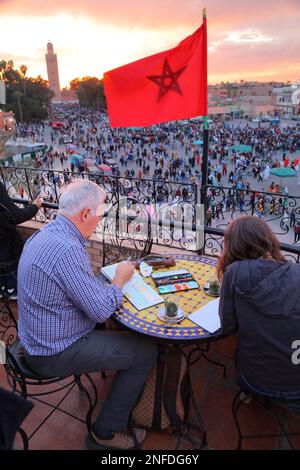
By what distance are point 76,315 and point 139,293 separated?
498mm

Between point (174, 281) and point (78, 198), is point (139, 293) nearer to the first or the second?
point (174, 281)

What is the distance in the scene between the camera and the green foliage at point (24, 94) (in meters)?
44.5

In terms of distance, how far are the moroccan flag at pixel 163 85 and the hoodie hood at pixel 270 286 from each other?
1755 millimetres

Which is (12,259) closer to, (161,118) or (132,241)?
(132,241)

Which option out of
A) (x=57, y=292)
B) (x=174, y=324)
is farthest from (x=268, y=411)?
(x=57, y=292)

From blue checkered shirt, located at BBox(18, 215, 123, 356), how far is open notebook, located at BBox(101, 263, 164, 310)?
0.83 feet

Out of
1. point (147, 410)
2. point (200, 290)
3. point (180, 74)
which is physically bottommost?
point (147, 410)

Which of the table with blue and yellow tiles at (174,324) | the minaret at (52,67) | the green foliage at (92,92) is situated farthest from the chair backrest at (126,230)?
the minaret at (52,67)

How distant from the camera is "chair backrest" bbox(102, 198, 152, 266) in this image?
3.25m

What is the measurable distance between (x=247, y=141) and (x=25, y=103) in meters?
32.9

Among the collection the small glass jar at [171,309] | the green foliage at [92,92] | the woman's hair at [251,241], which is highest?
the green foliage at [92,92]

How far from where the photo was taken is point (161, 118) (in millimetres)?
2918

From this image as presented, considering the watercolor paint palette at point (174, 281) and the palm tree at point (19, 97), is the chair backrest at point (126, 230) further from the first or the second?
the palm tree at point (19, 97)

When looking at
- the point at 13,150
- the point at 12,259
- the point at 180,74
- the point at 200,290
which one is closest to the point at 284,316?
the point at 200,290
